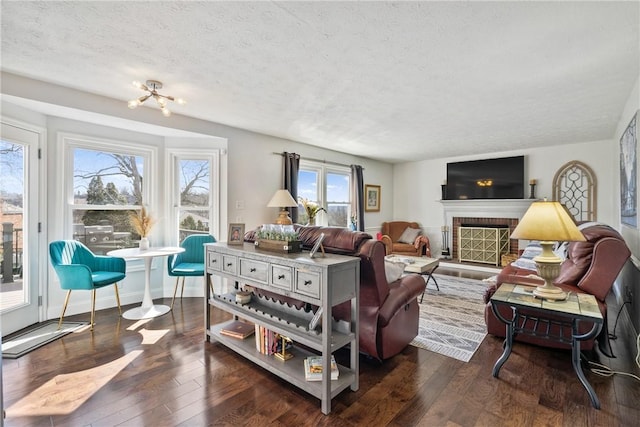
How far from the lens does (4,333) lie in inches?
110

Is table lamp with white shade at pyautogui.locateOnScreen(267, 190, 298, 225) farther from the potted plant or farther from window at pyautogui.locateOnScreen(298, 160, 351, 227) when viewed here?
the potted plant

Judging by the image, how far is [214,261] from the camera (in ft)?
8.77

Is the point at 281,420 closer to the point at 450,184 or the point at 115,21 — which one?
the point at 115,21

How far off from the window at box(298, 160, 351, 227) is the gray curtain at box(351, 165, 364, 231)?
0.11m

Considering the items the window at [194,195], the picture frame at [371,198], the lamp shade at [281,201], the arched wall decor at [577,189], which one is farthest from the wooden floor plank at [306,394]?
the picture frame at [371,198]

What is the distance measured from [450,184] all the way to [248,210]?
15.2 feet

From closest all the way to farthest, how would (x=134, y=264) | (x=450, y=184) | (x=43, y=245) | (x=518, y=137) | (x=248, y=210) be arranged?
1. (x=43, y=245)
2. (x=134, y=264)
3. (x=248, y=210)
4. (x=518, y=137)
5. (x=450, y=184)

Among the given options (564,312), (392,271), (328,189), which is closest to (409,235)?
(328,189)

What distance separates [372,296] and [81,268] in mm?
A: 2807

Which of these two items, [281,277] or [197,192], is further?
[197,192]

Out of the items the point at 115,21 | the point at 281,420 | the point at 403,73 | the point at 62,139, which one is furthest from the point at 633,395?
the point at 62,139

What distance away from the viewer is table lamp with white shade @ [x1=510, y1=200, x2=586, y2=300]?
203 centimetres

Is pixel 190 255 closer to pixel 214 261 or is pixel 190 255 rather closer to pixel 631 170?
pixel 214 261

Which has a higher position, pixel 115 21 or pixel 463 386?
pixel 115 21
